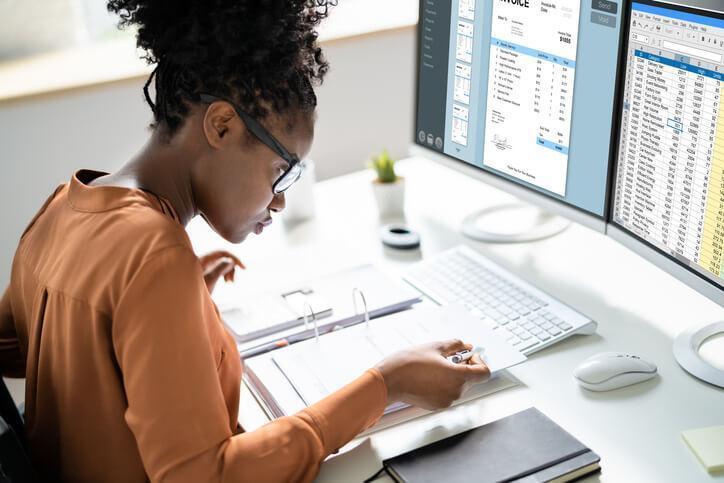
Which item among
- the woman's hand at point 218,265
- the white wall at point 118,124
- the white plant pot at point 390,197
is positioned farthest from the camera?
the white wall at point 118,124

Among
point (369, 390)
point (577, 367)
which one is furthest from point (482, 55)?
point (369, 390)

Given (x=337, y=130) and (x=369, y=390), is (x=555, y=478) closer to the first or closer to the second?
(x=369, y=390)

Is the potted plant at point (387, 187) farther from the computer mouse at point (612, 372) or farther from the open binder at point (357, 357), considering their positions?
the computer mouse at point (612, 372)

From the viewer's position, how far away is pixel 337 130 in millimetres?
2703

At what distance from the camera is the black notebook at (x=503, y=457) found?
1.00 metres

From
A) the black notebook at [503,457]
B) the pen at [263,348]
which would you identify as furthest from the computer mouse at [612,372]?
the pen at [263,348]

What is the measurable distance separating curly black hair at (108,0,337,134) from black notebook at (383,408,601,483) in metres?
0.46

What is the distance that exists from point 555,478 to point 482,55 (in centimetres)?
81

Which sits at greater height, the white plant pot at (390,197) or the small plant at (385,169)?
the small plant at (385,169)

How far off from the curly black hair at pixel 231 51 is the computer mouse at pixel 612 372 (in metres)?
0.53

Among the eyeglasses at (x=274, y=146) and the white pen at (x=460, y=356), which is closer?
the eyeglasses at (x=274, y=146)

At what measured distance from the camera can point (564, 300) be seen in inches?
56.4

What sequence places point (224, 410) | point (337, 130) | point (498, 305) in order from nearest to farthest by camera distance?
point (224, 410), point (498, 305), point (337, 130)

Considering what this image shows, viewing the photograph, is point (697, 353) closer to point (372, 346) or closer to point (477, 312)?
point (477, 312)
